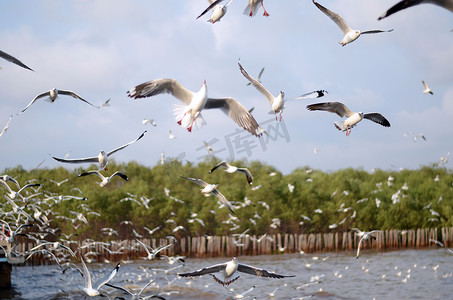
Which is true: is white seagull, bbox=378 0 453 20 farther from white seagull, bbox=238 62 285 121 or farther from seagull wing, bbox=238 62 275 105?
seagull wing, bbox=238 62 275 105

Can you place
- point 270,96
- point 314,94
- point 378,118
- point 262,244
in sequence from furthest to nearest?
point 262,244 < point 378,118 < point 270,96 < point 314,94

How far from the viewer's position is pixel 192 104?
1094cm

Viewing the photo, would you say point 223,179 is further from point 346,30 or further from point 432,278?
point 346,30

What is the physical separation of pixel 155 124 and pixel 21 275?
11732 mm

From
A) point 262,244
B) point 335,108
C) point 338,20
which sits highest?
point 338,20

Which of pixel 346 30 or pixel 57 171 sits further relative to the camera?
pixel 57 171

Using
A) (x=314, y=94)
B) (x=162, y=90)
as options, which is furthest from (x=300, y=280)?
(x=314, y=94)

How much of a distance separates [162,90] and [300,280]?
19519 millimetres

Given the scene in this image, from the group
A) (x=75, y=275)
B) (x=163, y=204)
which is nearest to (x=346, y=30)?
(x=75, y=275)

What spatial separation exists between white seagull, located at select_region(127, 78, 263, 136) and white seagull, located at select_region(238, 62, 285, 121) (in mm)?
A: 655

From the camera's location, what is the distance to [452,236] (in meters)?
41.4

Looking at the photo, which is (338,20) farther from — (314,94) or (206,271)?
(206,271)

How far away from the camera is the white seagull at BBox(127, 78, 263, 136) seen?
10734 millimetres

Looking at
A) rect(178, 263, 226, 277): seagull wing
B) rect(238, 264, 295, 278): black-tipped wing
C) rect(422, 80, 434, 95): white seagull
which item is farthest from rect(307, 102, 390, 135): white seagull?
rect(422, 80, 434, 95): white seagull
